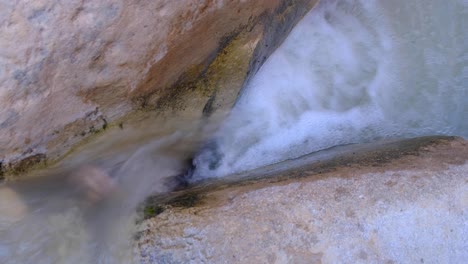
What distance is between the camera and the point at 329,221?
1.69 meters

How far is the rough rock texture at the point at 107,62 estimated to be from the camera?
157 cm

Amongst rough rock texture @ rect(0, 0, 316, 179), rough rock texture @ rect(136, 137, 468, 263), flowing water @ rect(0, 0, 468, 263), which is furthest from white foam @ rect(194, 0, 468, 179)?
rough rock texture @ rect(136, 137, 468, 263)

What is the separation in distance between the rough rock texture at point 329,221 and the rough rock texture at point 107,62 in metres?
0.48

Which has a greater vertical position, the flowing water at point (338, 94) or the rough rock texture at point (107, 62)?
the rough rock texture at point (107, 62)

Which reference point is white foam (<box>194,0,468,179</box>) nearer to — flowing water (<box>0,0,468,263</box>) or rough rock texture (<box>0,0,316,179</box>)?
flowing water (<box>0,0,468,263</box>)

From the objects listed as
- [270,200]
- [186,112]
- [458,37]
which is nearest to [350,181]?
[270,200]

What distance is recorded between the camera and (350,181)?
5.83 ft

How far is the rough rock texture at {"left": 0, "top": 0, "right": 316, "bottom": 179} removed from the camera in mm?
1567

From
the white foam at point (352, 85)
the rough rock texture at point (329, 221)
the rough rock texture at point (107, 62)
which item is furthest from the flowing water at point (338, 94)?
the rough rock texture at point (329, 221)

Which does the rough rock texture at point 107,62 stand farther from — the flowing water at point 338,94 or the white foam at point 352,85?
the white foam at point 352,85

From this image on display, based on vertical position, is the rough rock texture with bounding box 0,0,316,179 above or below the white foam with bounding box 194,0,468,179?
above

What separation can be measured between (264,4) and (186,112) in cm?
59

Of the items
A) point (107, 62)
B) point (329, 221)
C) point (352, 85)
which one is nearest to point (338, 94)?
point (352, 85)

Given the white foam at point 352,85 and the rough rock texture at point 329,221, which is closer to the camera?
the rough rock texture at point 329,221
